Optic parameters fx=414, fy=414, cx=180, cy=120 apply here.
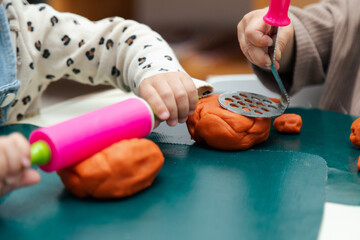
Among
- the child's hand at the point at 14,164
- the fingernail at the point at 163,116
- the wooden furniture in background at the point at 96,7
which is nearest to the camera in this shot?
the child's hand at the point at 14,164

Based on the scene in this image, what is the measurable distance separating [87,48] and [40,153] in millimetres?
389

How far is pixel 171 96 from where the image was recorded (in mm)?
478

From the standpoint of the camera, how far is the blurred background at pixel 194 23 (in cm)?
161

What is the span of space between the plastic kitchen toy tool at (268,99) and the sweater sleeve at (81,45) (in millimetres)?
162

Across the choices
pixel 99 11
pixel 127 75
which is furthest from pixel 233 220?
pixel 99 11

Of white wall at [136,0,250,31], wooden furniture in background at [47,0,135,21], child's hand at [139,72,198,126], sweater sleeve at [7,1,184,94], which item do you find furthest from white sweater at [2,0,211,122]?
white wall at [136,0,250,31]

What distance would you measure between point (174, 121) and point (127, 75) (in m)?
0.21

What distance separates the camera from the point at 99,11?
1.63 meters

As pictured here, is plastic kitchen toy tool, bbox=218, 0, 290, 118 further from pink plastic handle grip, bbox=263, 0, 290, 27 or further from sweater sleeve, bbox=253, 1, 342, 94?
sweater sleeve, bbox=253, 1, 342, 94

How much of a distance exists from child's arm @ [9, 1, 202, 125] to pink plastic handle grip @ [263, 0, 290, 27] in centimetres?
16

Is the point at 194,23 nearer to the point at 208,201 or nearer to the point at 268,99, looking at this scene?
the point at 268,99

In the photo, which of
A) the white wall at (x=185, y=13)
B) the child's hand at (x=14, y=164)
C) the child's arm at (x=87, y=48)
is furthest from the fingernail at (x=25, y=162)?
the white wall at (x=185, y=13)

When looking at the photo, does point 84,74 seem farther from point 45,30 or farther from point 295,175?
point 295,175

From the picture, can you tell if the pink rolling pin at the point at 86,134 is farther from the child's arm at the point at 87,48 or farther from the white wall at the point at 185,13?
the white wall at the point at 185,13
